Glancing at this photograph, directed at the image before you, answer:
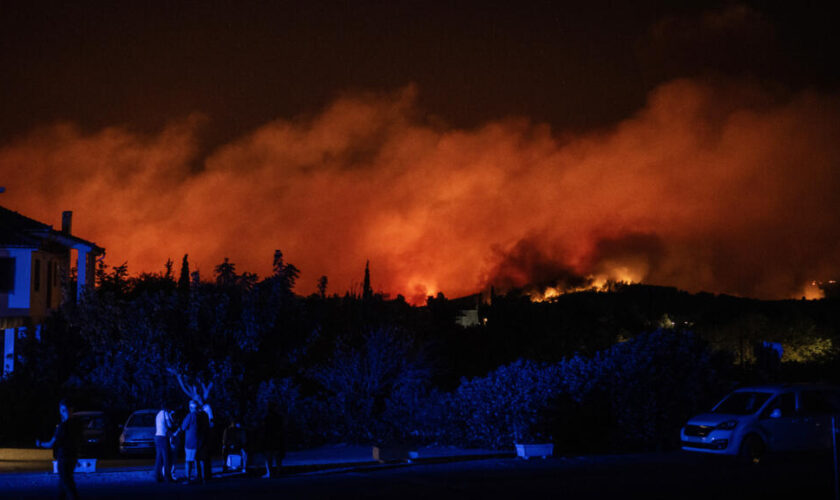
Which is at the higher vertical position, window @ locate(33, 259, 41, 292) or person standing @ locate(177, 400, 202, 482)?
window @ locate(33, 259, 41, 292)

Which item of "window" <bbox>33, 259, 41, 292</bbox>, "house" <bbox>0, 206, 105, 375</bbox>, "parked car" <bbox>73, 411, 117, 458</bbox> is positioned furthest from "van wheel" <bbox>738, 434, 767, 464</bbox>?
"window" <bbox>33, 259, 41, 292</bbox>

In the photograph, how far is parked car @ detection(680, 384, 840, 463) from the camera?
742 inches

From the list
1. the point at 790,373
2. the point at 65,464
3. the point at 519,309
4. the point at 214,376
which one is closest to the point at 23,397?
the point at 214,376

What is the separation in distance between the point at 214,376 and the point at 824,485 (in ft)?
57.4

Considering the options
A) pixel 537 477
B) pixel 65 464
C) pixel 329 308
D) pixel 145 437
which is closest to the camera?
pixel 65 464

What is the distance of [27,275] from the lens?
34562 mm

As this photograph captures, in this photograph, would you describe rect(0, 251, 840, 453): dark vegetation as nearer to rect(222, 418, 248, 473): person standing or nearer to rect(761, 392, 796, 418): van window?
rect(761, 392, 796, 418): van window

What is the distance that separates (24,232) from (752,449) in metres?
29.1

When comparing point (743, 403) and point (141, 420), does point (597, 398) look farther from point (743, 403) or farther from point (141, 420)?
point (141, 420)

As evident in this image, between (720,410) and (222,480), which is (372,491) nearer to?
(222,480)

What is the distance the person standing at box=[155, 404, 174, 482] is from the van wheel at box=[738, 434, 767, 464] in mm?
11686

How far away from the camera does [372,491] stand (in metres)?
14.9

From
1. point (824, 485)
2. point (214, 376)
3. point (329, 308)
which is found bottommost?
point (824, 485)

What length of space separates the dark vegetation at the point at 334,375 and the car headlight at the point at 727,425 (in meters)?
4.89
